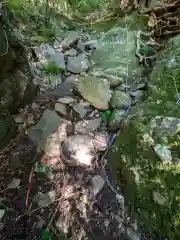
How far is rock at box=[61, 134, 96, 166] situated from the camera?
254 cm

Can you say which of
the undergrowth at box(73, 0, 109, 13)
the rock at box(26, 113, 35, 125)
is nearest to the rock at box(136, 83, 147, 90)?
the rock at box(26, 113, 35, 125)

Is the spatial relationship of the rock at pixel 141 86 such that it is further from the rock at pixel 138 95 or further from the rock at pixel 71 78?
the rock at pixel 71 78

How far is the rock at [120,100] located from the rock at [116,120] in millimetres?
118

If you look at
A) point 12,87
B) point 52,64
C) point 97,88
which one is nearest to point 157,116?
point 97,88

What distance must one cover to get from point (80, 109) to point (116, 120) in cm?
44

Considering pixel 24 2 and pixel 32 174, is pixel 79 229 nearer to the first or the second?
pixel 32 174

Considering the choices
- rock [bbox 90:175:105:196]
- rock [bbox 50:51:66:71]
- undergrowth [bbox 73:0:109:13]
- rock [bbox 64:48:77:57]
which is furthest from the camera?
undergrowth [bbox 73:0:109:13]

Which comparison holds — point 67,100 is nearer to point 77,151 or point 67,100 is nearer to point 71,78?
point 71,78

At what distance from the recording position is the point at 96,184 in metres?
2.41

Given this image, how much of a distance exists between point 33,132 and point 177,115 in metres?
1.36

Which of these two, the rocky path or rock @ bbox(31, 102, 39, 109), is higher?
rock @ bbox(31, 102, 39, 109)

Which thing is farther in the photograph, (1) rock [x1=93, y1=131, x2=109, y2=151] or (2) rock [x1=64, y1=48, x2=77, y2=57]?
(2) rock [x1=64, y1=48, x2=77, y2=57]

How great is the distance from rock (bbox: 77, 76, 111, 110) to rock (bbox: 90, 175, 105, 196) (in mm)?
917

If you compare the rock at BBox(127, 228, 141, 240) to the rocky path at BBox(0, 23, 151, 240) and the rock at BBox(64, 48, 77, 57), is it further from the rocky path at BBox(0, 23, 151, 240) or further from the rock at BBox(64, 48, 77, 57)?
the rock at BBox(64, 48, 77, 57)
